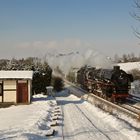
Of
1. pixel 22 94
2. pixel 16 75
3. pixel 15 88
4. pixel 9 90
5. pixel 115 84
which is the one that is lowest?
pixel 22 94

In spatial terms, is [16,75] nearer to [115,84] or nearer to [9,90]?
[9,90]

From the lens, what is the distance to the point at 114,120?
19.0 metres

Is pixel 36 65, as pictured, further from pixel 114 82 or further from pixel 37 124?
pixel 37 124

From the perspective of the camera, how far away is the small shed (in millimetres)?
30375

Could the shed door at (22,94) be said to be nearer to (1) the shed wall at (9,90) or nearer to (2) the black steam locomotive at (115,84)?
(1) the shed wall at (9,90)

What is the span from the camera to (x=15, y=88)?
1203 inches

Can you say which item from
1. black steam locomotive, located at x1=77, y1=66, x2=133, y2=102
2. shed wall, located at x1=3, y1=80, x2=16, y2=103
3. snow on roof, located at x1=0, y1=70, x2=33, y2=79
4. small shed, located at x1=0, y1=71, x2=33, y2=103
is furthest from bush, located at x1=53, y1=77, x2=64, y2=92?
shed wall, located at x1=3, y1=80, x2=16, y2=103

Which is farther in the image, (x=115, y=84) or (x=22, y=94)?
(x=115, y=84)

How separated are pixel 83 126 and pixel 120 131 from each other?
6.97 feet

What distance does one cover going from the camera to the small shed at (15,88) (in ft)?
99.7

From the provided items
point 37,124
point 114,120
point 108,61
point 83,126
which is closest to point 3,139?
point 37,124

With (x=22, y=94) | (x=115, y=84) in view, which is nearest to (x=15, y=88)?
(x=22, y=94)

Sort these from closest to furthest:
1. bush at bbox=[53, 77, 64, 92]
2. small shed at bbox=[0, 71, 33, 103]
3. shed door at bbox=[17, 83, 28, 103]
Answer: small shed at bbox=[0, 71, 33, 103]
shed door at bbox=[17, 83, 28, 103]
bush at bbox=[53, 77, 64, 92]

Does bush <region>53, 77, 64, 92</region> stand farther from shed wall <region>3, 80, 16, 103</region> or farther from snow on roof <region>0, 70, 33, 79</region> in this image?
shed wall <region>3, 80, 16, 103</region>
